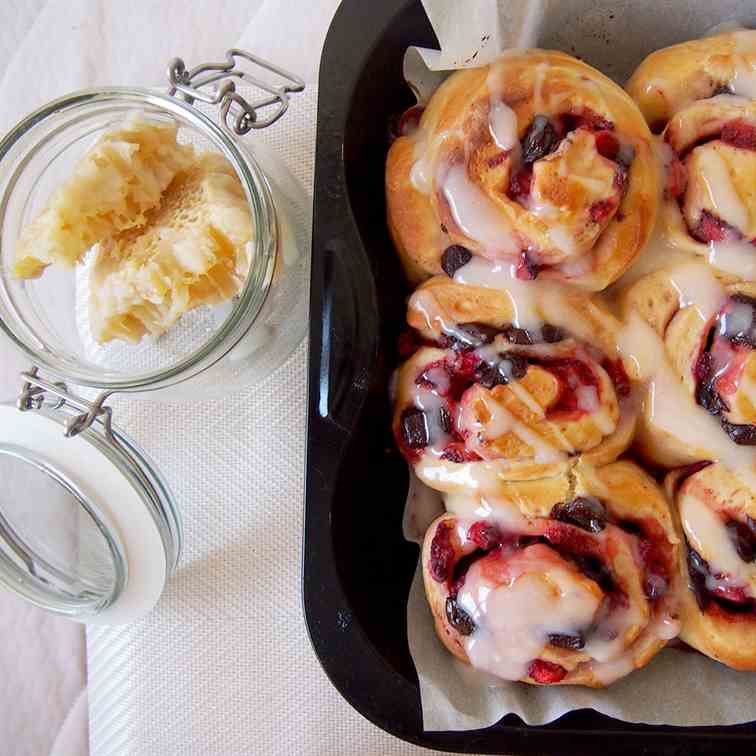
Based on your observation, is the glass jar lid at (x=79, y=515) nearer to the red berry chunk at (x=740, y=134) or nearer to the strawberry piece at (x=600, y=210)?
the strawberry piece at (x=600, y=210)

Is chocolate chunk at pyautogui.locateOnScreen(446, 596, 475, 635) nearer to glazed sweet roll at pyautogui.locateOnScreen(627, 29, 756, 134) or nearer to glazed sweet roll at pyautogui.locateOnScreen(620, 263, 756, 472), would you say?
glazed sweet roll at pyautogui.locateOnScreen(620, 263, 756, 472)

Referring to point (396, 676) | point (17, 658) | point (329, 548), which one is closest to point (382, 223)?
point (329, 548)

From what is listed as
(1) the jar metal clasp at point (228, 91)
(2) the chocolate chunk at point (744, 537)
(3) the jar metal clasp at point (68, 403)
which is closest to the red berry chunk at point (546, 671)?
(2) the chocolate chunk at point (744, 537)

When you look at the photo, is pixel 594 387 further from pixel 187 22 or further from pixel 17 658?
pixel 17 658

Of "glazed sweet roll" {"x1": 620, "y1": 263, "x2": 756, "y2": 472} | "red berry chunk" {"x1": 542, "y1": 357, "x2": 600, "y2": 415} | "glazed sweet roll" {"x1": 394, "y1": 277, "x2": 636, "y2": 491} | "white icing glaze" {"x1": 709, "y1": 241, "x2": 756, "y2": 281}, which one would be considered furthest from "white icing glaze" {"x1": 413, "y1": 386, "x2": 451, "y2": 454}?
"white icing glaze" {"x1": 709, "y1": 241, "x2": 756, "y2": 281}

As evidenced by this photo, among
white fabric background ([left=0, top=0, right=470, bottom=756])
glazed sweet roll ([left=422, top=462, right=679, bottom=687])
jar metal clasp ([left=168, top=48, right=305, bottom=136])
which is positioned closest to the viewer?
glazed sweet roll ([left=422, top=462, right=679, bottom=687])

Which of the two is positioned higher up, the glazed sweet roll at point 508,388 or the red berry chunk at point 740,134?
the red berry chunk at point 740,134
